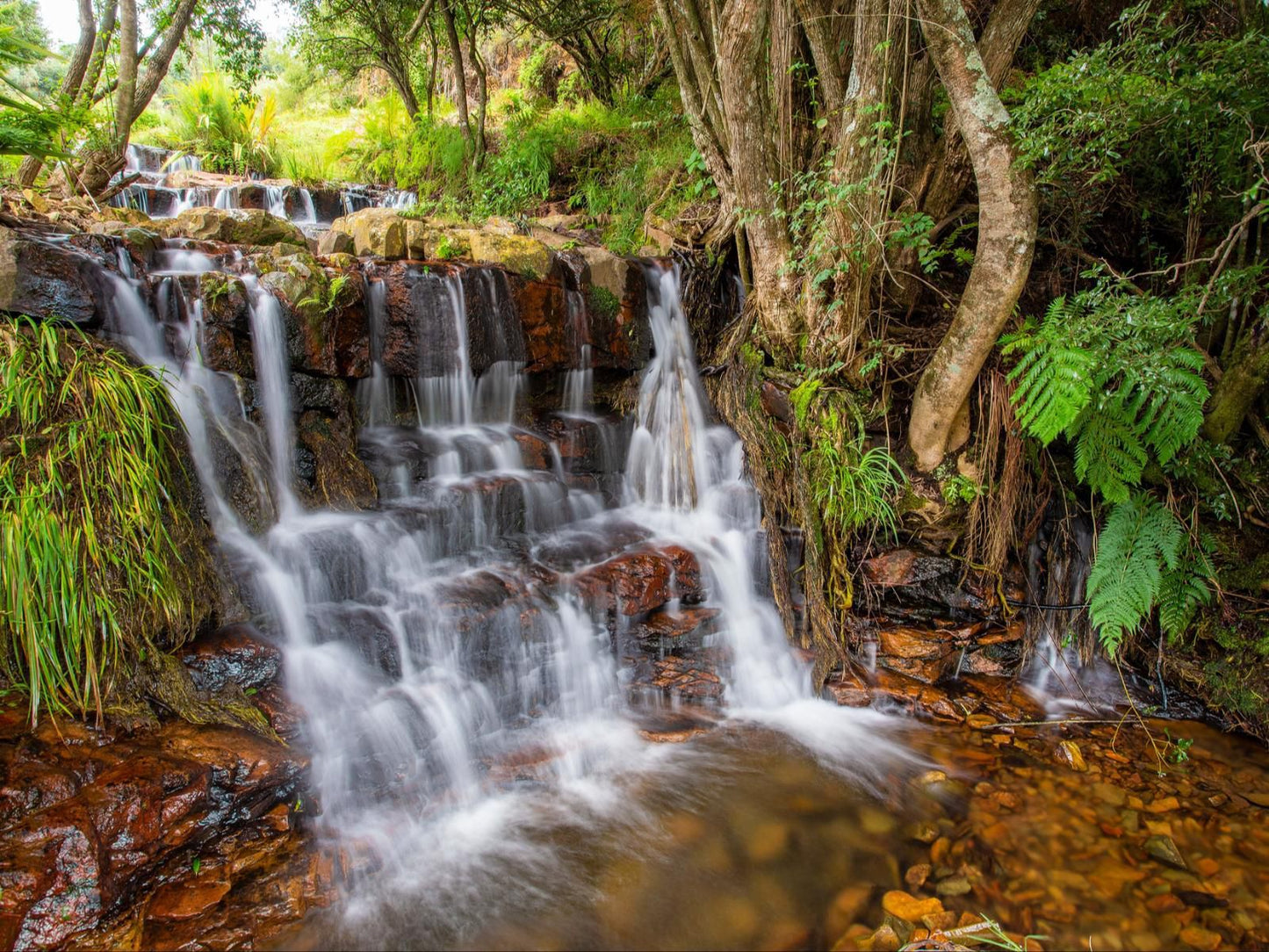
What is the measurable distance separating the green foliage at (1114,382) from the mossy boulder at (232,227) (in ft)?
20.3

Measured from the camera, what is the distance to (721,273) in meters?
Answer: 6.70

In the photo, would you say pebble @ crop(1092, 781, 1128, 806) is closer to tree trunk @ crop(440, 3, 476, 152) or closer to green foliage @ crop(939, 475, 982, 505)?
green foliage @ crop(939, 475, 982, 505)

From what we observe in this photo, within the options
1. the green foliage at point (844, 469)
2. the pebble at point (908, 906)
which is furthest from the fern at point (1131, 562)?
the pebble at point (908, 906)

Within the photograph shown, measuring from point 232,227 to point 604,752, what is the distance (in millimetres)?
5922

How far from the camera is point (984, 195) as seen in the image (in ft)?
13.0

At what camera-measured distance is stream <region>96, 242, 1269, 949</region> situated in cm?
281

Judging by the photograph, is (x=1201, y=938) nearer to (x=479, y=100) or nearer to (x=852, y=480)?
(x=852, y=480)

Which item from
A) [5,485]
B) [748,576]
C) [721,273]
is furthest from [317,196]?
[748,576]

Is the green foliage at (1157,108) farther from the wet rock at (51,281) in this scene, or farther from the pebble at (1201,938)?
the wet rock at (51,281)

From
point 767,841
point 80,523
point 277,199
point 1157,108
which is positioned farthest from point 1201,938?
point 277,199

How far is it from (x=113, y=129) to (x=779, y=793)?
317 inches

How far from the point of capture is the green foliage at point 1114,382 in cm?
342

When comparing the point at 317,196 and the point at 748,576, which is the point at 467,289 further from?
the point at 317,196

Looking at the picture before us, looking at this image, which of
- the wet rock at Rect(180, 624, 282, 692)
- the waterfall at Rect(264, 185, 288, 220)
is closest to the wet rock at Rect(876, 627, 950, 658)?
the wet rock at Rect(180, 624, 282, 692)
